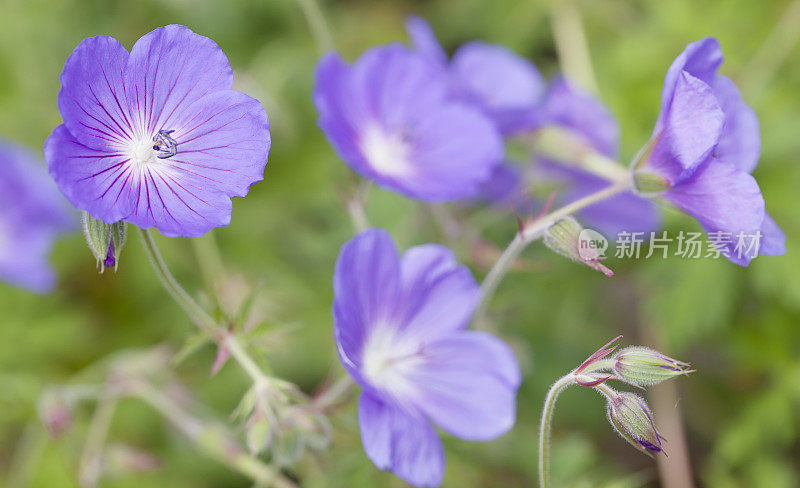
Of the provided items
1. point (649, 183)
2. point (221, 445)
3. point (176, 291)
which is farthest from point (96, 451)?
A: point (649, 183)

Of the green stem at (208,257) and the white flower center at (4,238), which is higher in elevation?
the white flower center at (4,238)

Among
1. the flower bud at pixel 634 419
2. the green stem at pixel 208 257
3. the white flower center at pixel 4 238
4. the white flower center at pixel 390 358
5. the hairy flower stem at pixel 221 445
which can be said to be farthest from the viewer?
the green stem at pixel 208 257

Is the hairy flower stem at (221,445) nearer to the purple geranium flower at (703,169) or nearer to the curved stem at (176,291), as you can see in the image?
the curved stem at (176,291)

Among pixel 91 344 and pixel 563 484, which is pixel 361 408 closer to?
pixel 563 484

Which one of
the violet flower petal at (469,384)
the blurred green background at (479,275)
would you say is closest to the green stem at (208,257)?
the blurred green background at (479,275)

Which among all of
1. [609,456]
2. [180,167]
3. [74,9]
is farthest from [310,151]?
[180,167]

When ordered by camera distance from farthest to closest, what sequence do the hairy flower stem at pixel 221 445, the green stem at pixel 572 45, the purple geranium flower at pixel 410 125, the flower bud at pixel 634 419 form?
the green stem at pixel 572 45
the purple geranium flower at pixel 410 125
the hairy flower stem at pixel 221 445
the flower bud at pixel 634 419

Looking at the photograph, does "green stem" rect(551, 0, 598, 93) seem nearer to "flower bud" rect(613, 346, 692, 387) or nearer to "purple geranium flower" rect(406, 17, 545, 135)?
"purple geranium flower" rect(406, 17, 545, 135)
